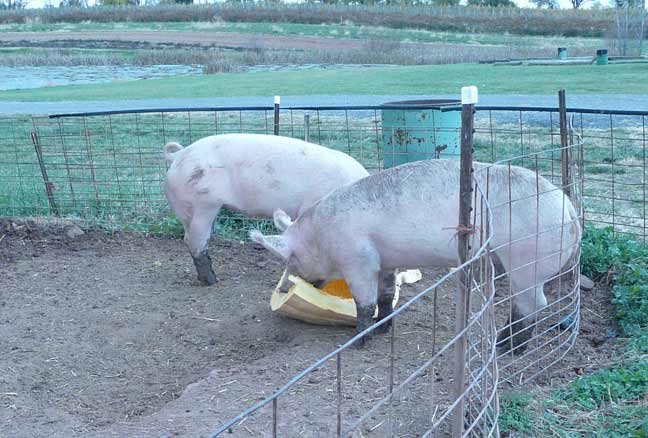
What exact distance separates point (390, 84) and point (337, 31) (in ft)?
104

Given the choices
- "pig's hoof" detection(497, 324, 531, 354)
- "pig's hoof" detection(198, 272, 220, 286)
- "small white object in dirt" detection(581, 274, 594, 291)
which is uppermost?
"pig's hoof" detection(198, 272, 220, 286)

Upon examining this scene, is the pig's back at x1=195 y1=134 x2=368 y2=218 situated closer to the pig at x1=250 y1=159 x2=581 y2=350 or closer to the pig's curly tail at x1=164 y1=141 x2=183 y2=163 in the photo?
the pig's curly tail at x1=164 y1=141 x2=183 y2=163

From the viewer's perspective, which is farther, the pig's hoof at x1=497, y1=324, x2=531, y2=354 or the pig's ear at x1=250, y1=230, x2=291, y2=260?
the pig's ear at x1=250, y1=230, x2=291, y2=260

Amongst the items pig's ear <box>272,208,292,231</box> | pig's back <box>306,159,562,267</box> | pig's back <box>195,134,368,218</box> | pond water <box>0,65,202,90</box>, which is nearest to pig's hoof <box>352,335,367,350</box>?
pig's back <box>306,159,562,267</box>

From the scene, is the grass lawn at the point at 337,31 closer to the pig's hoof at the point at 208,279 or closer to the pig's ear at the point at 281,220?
the pig's hoof at the point at 208,279

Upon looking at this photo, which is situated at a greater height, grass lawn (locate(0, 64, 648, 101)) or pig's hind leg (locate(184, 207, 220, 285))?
pig's hind leg (locate(184, 207, 220, 285))

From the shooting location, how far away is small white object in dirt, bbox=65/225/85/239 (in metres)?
7.57

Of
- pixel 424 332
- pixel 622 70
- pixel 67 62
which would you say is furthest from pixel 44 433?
pixel 67 62

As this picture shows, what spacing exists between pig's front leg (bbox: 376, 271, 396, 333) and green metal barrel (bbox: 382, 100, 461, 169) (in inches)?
75.7

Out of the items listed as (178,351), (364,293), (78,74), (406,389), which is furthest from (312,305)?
(78,74)

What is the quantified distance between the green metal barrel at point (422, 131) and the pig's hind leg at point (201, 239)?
5.55 feet

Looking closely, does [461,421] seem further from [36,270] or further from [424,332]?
[36,270]

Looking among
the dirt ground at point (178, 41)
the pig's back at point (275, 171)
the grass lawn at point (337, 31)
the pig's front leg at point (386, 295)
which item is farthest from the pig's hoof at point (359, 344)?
the dirt ground at point (178, 41)

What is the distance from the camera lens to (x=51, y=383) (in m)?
4.71
